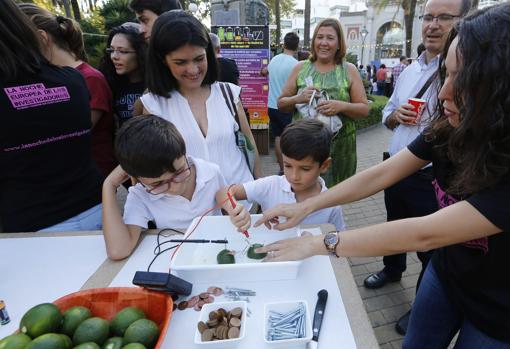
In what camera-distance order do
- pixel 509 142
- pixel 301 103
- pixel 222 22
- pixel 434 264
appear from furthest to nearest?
pixel 222 22
pixel 301 103
pixel 434 264
pixel 509 142

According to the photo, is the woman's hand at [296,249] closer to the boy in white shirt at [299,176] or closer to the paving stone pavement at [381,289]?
the boy in white shirt at [299,176]

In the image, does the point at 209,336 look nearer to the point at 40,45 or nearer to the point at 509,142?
the point at 509,142

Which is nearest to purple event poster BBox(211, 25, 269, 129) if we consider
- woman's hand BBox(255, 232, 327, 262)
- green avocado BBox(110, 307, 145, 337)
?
woman's hand BBox(255, 232, 327, 262)

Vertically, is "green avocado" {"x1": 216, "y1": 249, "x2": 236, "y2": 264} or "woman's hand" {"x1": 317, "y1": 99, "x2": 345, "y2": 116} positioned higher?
"woman's hand" {"x1": 317, "y1": 99, "x2": 345, "y2": 116}

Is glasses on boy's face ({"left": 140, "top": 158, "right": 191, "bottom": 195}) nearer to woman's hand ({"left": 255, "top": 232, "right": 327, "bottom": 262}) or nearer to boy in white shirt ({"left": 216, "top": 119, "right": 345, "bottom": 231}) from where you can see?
boy in white shirt ({"left": 216, "top": 119, "right": 345, "bottom": 231})

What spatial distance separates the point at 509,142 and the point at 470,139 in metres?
0.09

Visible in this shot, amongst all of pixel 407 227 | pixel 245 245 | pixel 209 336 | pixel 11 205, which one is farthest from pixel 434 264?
pixel 11 205

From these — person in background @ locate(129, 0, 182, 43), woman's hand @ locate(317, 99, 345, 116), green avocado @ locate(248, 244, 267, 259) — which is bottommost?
green avocado @ locate(248, 244, 267, 259)

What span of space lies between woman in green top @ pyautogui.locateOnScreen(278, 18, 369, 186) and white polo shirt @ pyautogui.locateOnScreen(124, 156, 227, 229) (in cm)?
116

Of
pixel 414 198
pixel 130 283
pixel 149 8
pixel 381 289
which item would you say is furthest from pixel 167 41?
pixel 381 289

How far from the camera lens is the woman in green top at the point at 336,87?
8.34 ft

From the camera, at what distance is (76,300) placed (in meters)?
1.02

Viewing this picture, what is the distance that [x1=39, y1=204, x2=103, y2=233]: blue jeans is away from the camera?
1.60 meters

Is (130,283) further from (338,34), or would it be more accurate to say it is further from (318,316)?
(338,34)
